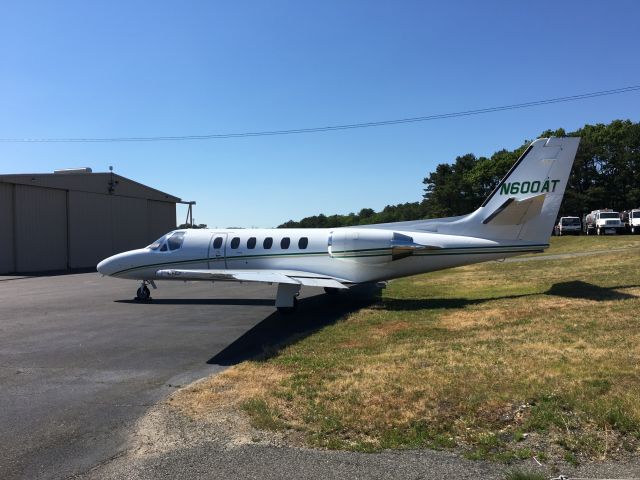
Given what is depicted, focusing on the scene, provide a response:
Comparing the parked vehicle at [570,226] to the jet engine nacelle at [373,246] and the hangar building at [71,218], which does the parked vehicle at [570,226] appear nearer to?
the hangar building at [71,218]

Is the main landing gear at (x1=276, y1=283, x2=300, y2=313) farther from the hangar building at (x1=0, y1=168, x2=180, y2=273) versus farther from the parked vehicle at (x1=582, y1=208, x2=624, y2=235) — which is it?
the parked vehicle at (x1=582, y1=208, x2=624, y2=235)

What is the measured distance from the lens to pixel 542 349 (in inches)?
340

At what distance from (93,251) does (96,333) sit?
35.7m

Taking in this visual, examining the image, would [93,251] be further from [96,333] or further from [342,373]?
[342,373]

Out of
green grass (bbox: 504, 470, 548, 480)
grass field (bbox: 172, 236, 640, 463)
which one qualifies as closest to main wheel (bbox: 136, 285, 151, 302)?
grass field (bbox: 172, 236, 640, 463)

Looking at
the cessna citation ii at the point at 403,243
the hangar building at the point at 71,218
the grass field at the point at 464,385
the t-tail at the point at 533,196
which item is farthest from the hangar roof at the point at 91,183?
the t-tail at the point at 533,196

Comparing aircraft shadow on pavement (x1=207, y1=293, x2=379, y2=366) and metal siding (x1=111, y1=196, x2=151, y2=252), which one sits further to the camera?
metal siding (x1=111, y1=196, x2=151, y2=252)

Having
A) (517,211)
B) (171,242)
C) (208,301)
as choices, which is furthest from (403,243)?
(171,242)

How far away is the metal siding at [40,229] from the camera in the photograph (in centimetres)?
3900

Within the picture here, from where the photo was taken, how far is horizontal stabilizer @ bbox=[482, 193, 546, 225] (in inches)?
606

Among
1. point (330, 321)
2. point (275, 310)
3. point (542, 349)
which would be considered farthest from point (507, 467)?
point (275, 310)

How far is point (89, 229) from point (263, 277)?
35.4 metres

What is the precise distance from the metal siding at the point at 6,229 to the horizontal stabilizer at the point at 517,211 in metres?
35.9

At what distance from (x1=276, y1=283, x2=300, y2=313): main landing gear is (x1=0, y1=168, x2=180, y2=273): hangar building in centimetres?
3107
